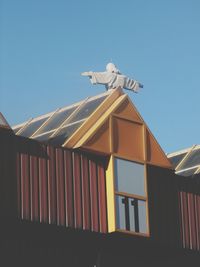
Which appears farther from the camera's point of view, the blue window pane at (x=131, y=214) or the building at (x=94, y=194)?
the blue window pane at (x=131, y=214)

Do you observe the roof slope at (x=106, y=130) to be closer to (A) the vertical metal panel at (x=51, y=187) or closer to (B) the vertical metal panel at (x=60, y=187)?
(B) the vertical metal panel at (x=60, y=187)

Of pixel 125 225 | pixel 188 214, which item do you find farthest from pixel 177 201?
pixel 125 225

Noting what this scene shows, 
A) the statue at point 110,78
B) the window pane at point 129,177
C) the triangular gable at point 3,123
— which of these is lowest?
the window pane at point 129,177

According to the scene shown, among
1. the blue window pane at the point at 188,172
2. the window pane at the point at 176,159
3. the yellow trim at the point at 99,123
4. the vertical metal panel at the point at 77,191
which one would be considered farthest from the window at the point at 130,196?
the window pane at the point at 176,159

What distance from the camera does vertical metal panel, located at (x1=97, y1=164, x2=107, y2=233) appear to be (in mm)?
37625

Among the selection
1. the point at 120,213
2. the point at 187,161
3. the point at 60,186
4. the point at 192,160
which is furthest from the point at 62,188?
the point at 187,161

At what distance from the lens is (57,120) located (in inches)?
1590

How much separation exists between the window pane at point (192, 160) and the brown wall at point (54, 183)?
30.0 feet

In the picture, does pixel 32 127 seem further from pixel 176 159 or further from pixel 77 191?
pixel 176 159

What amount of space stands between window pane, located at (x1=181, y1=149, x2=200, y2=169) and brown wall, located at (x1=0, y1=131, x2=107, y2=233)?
360 inches

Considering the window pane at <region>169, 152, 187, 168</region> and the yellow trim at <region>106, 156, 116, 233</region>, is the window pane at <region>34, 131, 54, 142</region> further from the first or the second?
the window pane at <region>169, 152, 187, 168</region>

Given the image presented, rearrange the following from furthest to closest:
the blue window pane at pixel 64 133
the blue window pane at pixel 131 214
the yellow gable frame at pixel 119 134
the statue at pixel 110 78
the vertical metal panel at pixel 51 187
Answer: the statue at pixel 110 78 < the blue window pane at pixel 64 133 < the blue window pane at pixel 131 214 < the yellow gable frame at pixel 119 134 < the vertical metal panel at pixel 51 187

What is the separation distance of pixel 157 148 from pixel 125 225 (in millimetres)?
3883

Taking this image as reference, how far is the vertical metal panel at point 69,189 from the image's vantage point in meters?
36.4
